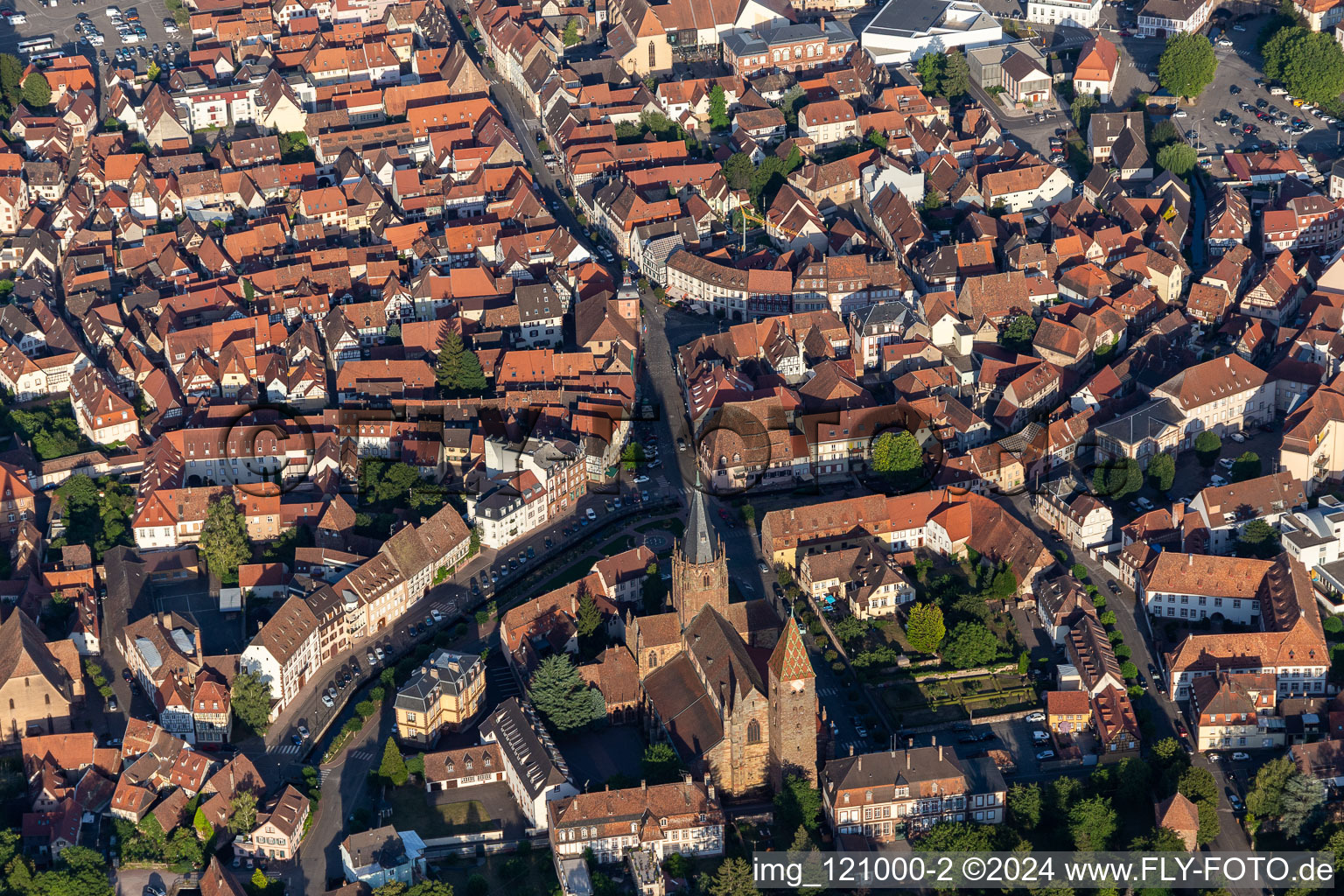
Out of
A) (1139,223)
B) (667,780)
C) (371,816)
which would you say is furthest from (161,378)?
(1139,223)

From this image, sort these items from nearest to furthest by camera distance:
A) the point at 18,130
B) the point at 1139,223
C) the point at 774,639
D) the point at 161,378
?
1. the point at 774,639
2. the point at 161,378
3. the point at 1139,223
4. the point at 18,130

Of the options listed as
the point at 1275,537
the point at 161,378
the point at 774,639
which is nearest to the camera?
the point at 774,639

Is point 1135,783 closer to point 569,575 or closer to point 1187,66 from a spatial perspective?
point 569,575

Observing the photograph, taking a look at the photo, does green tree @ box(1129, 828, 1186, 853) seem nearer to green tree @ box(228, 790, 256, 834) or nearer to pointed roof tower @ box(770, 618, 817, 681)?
pointed roof tower @ box(770, 618, 817, 681)

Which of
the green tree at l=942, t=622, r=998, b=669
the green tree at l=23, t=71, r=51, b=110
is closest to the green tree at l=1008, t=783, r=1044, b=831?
the green tree at l=942, t=622, r=998, b=669

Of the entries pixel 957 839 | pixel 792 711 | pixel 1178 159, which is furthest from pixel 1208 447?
pixel 792 711

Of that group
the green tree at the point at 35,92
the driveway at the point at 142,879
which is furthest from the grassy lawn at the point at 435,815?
the green tree at the point at 35,92

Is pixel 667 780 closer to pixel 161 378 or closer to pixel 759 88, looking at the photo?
pixel 161 378
